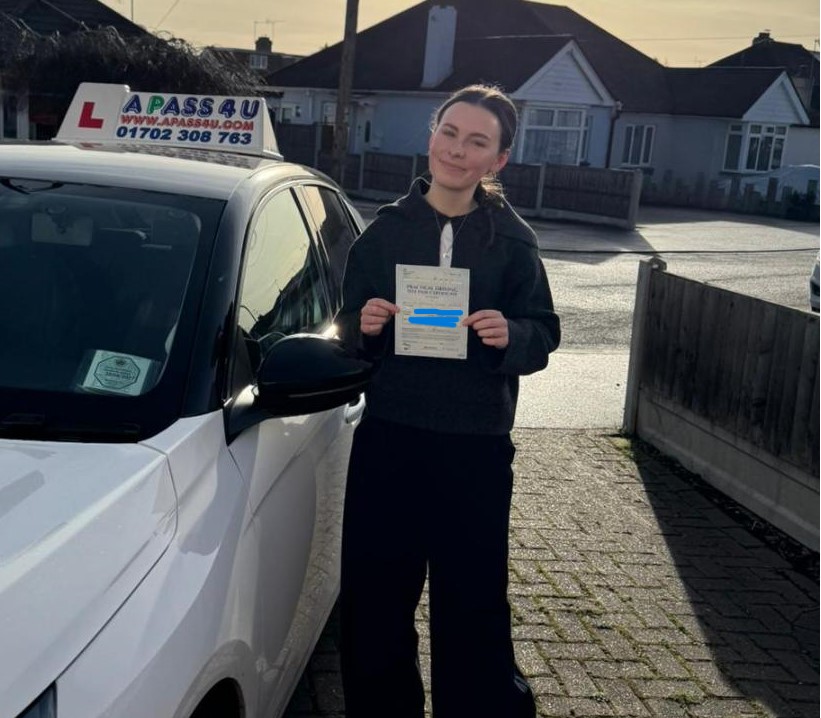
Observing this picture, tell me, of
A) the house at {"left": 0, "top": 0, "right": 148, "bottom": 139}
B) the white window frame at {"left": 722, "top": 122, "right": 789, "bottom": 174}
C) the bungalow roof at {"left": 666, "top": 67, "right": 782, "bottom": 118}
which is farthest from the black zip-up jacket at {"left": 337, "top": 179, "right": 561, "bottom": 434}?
the white window frame at {"left": 722, "top": 122, "right": 789, "bottom": 174}

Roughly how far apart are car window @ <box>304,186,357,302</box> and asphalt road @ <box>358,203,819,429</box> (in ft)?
11.3

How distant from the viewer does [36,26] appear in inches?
1006

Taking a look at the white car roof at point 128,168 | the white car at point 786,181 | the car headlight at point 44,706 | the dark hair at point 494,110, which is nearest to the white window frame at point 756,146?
the white car at point 786,181

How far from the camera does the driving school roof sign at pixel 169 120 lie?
4.27 m

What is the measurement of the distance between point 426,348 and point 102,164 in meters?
1.16

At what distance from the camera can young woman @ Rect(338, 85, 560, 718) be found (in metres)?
2.90

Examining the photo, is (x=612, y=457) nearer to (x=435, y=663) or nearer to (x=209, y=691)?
(x=435, y=663)

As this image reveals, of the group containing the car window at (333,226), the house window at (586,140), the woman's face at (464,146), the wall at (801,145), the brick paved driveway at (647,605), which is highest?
the wall at (801,145)

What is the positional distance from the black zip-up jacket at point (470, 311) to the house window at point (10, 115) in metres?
20.7

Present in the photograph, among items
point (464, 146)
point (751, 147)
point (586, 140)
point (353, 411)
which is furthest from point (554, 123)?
point (464, 146)

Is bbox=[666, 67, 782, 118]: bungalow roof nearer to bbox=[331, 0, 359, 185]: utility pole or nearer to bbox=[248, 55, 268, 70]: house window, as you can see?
bbox=[331, 0, 359, 185]: utility pole

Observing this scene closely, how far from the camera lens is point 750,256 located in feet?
71.3

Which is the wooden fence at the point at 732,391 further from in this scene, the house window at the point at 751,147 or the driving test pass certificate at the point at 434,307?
the house window at the point at 751,147

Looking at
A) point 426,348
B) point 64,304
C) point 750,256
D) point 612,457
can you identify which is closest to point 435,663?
point 426,348
